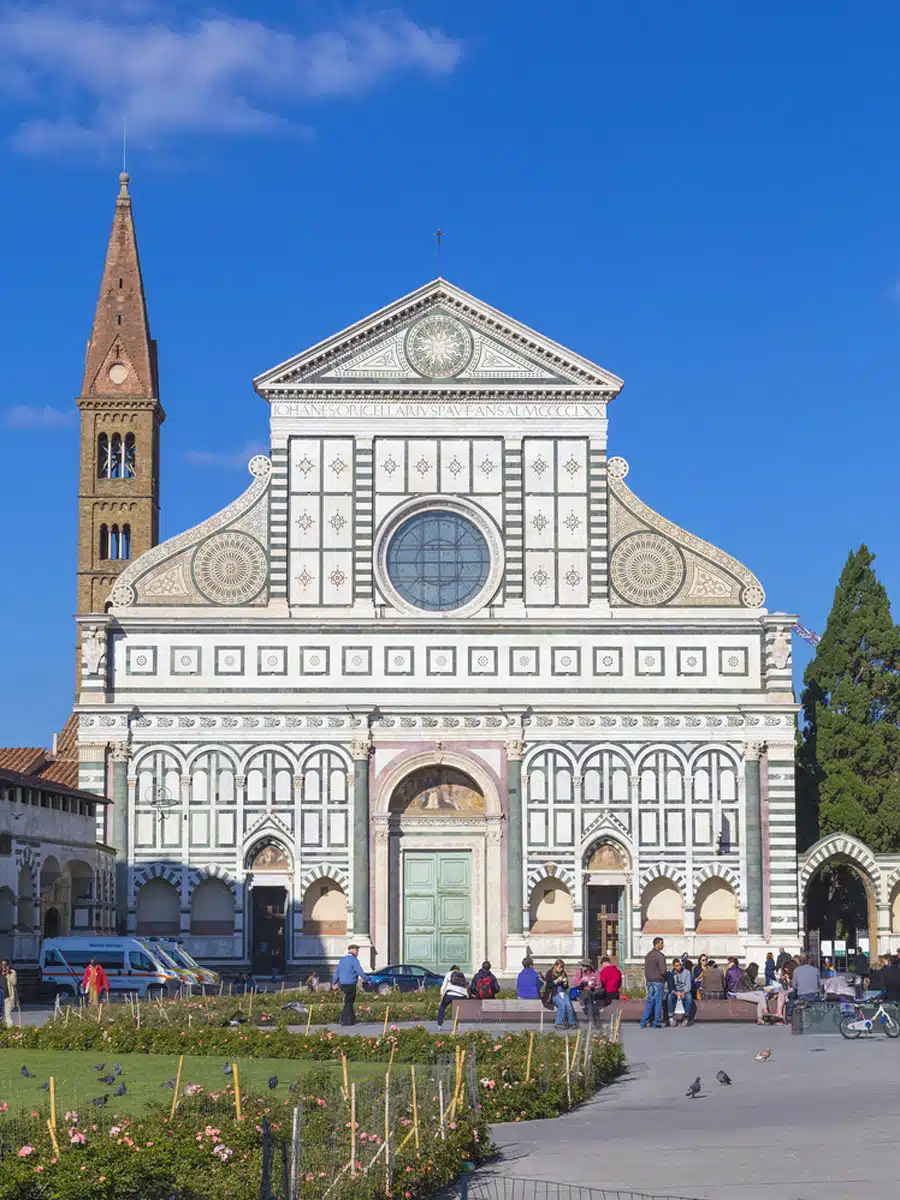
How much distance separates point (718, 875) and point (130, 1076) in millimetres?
27254

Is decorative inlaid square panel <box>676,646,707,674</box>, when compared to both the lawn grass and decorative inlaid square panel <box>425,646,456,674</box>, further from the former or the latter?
the lawn grass

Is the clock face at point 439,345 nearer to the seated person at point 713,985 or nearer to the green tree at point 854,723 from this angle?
the green tree at point 854,723

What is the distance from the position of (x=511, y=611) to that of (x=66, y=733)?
2608 cm

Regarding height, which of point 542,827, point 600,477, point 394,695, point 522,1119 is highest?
point 600,477

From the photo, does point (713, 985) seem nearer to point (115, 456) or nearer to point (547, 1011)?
point (547, 1011)

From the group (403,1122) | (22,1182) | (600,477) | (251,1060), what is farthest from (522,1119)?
(600,477)

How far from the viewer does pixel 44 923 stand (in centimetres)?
4441

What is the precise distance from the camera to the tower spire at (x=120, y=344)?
71.3 metres

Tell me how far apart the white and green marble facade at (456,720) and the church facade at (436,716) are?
6 cm

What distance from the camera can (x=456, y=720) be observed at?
158 feet

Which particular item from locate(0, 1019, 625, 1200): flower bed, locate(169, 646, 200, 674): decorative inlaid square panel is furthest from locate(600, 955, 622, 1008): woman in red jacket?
locate(169, 646, 200, 674): decorative inlaid square panel

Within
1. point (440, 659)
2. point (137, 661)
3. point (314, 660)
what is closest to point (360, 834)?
point (314, 660)

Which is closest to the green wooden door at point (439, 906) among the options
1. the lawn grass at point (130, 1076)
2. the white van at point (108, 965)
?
the white van at point (108, 965)

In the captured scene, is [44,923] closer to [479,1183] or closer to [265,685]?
[265,685]
